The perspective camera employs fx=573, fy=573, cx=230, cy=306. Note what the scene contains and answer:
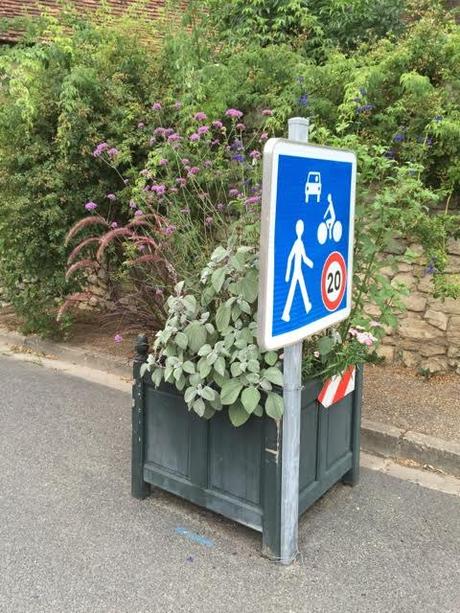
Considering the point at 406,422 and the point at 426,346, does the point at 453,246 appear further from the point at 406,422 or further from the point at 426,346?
the point at 406,422

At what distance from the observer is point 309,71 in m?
5.17

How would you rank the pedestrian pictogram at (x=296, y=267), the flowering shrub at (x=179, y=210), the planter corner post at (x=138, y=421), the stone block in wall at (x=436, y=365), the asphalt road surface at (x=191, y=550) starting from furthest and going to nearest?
the stone block in wall at (x=436, y=365) → the flowering shrub at (x=179, y=210) → the planter corner post at (x=138, y=421) → the asphalt road surface at (x=191, y=550) → the pedestrian pictogram at (x=296, y=267)

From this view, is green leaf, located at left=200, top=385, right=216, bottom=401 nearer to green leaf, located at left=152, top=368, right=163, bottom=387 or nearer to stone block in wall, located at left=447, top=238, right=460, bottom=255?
green leaf, located at left=152, top=368, right=163, bottom=387

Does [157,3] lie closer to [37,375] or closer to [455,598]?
[37,375]

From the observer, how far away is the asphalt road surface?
2516mm

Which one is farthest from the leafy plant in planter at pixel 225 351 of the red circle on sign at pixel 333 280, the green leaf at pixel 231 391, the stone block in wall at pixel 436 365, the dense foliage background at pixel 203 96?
the stone block in wall at pixel 436 365

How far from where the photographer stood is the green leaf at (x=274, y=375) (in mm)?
2625

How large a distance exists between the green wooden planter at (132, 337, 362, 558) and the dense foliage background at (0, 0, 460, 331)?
179 cm

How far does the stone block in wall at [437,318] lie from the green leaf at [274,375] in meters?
2.82

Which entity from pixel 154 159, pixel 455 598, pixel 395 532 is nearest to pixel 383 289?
pixel 395 532

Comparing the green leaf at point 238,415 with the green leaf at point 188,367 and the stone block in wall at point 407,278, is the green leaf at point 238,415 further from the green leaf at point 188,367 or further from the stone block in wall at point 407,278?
the stone block in wall at point 407,278

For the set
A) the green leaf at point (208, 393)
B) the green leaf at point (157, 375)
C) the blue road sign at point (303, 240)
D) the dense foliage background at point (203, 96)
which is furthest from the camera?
the dense foliage background at point (203, 96)

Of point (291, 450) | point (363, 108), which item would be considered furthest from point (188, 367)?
point (363, 108)

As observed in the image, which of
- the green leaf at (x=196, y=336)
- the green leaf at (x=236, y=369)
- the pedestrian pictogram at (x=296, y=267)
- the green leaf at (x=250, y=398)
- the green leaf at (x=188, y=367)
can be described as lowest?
the green leaf at (x=250, y=398)
